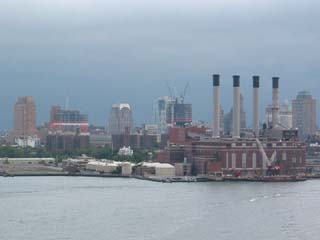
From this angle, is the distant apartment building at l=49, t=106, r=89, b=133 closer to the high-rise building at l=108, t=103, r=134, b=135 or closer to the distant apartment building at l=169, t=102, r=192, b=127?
the high-rise building at l=108, t=103, r=134, b=135

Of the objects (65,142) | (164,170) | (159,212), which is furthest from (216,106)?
(65,142)

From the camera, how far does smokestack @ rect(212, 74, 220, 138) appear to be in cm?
3725

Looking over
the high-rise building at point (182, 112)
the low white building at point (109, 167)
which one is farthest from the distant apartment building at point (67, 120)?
the low white building at point (109, 167)

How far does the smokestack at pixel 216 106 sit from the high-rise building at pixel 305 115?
Answer: 3452 cm

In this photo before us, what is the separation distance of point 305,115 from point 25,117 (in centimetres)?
2240

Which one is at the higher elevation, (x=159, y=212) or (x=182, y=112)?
(x=182, y=112)

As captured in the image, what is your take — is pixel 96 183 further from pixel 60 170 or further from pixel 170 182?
pixel 60 170

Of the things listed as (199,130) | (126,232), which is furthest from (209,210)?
(199,130)

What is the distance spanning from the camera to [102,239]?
16.6m

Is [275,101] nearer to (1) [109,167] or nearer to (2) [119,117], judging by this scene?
(1) [109,167]

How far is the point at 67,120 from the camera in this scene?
84.5 metres

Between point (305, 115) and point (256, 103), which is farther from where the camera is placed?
point (305, 115)

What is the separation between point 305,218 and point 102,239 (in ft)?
15.4

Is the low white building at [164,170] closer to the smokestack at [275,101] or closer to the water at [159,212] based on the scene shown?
the water at [159,212]
